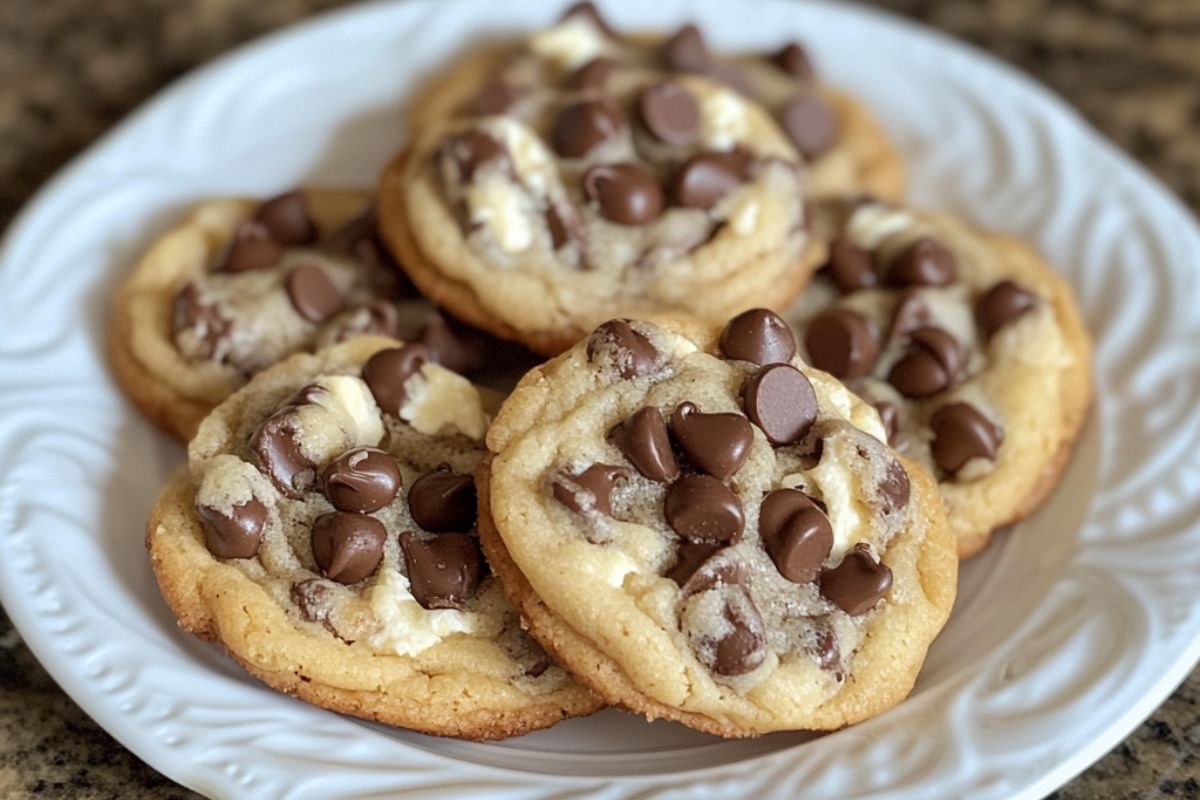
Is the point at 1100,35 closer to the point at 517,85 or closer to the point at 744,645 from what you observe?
the point at 517,85

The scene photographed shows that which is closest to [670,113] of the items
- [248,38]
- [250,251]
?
[250,251]

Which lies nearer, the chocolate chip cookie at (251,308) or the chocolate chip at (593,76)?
the chocolate chip cookie at (251,308)

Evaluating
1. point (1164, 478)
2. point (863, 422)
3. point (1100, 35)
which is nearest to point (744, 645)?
point (863, 422)

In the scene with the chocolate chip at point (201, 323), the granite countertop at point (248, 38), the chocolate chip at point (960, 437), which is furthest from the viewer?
the granite countertop at point (248, 38)

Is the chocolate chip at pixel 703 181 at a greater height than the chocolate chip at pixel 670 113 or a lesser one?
lesser

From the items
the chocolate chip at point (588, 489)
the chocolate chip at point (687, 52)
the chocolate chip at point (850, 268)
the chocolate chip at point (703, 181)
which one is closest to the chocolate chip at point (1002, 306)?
the chocolate chip at point (850, 268)

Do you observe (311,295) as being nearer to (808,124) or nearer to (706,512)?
(706,512)

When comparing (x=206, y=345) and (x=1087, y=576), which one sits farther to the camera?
(x=206, y=345)

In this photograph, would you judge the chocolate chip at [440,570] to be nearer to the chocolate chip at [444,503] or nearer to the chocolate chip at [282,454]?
the chocolate chip at [444,503]

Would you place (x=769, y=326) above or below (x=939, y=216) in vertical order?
above
